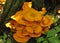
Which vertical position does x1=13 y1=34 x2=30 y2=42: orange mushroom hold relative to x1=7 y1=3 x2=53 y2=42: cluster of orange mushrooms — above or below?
below

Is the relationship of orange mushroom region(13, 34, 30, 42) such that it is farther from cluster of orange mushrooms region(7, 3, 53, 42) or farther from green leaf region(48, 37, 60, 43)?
green leaf region(48, 37, 60, 43)

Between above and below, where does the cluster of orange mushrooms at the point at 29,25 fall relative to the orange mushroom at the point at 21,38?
above

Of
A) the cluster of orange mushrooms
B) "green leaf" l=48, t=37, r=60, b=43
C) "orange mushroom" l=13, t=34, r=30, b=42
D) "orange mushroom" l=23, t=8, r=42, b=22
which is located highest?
"orange mushroom" l=23, t=8, r=42, b=22

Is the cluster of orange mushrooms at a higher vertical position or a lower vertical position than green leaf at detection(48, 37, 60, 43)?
higher

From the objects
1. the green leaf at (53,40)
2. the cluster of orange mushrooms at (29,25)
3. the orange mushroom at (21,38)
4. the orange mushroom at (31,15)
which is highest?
the orange mushroom at (31,15)

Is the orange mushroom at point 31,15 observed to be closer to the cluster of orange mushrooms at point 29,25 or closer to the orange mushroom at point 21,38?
the cluster of orange mushrooms at point 29,25

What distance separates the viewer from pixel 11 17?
1698 mm

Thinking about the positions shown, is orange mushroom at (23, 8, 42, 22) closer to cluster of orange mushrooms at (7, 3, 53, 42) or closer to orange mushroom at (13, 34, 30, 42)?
cluster of orange mushrooms at (7, 3, 53, 42)

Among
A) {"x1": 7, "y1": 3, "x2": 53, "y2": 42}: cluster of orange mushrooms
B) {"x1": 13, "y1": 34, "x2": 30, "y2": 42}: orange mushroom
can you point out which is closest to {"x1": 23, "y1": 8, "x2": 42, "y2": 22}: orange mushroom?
{"x1": 7, "y1": 3, "x2": 53, "y2": 42}: cluster of orange mushrooms

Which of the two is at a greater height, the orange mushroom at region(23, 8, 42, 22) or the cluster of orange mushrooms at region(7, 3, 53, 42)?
the orange mushroom at region(23, 8, 42, 22)

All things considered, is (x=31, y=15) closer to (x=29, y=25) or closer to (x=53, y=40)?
(x=29, y=25)

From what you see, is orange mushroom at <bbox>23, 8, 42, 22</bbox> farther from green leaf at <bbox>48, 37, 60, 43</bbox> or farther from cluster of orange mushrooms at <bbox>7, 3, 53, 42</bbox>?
green leaf at <bbox>48, 37, 60, 43</bbox>

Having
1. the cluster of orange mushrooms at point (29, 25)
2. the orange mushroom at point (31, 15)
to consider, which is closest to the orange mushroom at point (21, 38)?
the cluster of orange mushrooms at point (29, 25)

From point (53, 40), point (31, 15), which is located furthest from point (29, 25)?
point (53, 40)
